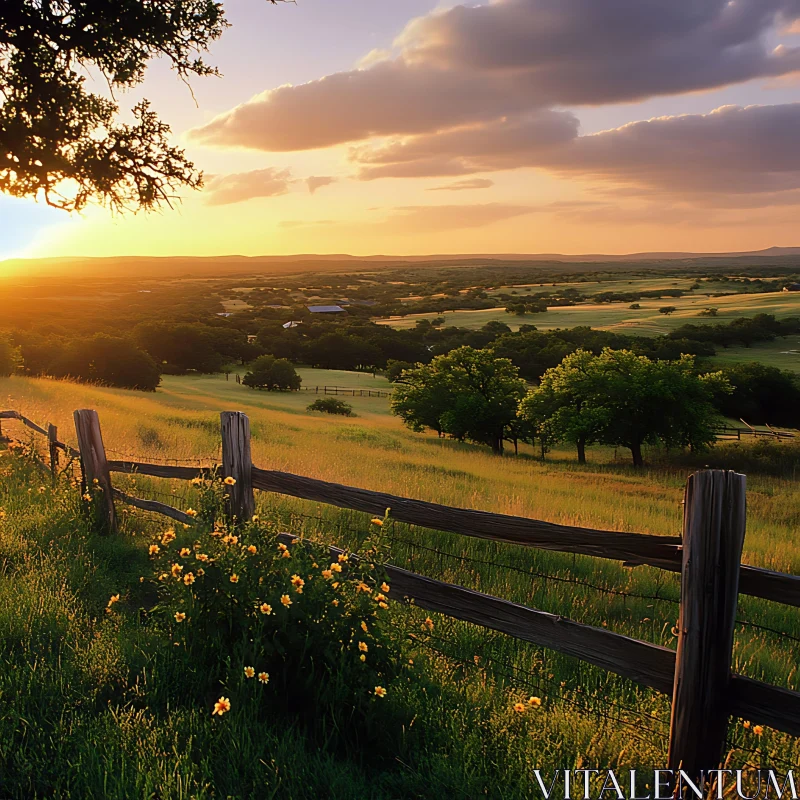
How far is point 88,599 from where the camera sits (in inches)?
215

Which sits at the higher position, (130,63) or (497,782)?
(130,63)

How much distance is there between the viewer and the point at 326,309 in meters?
154

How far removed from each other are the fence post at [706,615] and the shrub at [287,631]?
5.17 feet

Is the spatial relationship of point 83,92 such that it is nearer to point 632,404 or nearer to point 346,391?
point 632,404

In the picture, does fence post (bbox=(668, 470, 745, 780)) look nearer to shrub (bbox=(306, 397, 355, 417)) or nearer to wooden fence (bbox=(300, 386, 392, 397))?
shrub (bbox=(306, 397, 355, 417))

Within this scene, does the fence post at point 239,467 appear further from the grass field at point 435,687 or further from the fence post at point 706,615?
the fence post at point 706,615

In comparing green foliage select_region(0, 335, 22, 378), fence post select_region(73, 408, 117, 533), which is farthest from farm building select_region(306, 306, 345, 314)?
fence post select_region(73, 408, 117, 533)

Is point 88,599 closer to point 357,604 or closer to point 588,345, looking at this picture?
point 357,604

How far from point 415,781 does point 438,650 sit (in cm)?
165

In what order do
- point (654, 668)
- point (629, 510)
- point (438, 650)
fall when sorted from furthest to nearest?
point (629, 510)
point (438, 650)
point (654, 668)

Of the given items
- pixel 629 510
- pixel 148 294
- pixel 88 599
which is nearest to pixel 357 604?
pixel 88 599

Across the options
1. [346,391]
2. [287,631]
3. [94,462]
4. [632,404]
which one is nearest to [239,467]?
[287,631]

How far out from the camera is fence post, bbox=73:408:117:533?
742 cm

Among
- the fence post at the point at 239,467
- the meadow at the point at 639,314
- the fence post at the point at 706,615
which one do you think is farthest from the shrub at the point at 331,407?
the meadow at the point at 639,314
